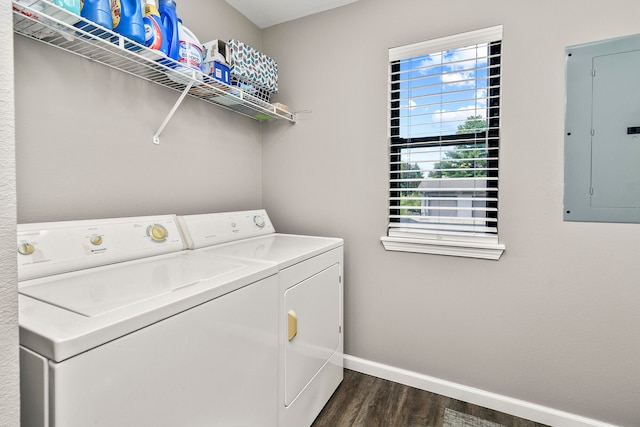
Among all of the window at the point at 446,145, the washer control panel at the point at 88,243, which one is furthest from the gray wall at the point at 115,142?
the window at the point at 446,145

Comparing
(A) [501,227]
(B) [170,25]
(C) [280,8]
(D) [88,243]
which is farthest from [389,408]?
(C) [280,8]

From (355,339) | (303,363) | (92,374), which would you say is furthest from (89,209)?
(355,339)

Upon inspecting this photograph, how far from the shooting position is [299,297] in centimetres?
147

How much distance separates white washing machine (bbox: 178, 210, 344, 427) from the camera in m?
1.38

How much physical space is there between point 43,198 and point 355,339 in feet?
6.06

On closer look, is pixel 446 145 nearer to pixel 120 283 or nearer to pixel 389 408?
pixel 389 408

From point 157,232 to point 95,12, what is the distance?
86cm

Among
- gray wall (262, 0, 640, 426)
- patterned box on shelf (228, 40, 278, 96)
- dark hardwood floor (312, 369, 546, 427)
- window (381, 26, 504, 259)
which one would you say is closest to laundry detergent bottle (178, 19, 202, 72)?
patterned box on shelf (228, 40, 278, 96)

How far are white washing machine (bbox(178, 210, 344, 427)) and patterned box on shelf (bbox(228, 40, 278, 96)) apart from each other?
0.79 meters

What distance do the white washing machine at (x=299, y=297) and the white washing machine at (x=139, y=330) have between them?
0.35ft

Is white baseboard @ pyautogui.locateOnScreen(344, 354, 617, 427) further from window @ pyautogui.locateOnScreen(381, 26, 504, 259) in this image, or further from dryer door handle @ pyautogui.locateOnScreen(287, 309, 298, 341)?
dryer door handle @ pyautogui.locateOnScreen(287, 309, 298, 341)

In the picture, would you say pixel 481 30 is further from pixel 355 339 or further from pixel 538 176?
pixel 355 339

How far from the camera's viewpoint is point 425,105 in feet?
6.23

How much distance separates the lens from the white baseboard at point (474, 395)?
161 cm
